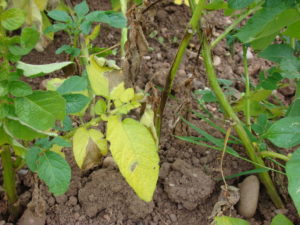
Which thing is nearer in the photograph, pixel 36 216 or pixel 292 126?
pixel 292 126

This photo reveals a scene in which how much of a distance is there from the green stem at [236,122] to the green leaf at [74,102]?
395 mm

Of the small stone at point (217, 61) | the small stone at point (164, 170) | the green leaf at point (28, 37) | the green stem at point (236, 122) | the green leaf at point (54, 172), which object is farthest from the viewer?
the small stone at point (217, 61)

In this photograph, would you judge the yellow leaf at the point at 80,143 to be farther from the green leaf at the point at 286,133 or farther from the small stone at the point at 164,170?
the green leaf at the point at 286,133

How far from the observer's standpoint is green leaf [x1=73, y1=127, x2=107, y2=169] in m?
1.16

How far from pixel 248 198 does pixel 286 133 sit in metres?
0.35

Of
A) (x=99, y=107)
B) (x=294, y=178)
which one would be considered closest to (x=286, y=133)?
(x=294, y=178)

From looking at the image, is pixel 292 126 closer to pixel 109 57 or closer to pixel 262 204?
pixel 262 204

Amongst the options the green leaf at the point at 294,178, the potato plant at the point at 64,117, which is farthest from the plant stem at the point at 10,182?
the green leaf at the point at 294,178

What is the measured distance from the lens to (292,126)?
41.5 inches

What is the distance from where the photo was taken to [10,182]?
47.1 inches

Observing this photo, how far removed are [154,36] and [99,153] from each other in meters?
0.91

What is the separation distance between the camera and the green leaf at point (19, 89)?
0.93m

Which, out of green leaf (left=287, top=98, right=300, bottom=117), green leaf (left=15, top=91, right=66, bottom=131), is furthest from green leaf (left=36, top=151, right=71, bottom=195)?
green leaf (left=287, top=98, right=300, bottom=117)

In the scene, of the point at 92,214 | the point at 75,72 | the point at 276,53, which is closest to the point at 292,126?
the point at 276,53
